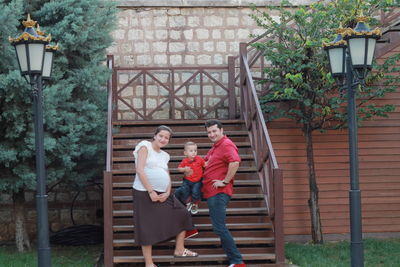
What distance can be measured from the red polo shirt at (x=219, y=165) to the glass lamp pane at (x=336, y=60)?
4.83 ft

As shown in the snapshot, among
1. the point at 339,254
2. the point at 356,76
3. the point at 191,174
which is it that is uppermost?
the point at 356,76

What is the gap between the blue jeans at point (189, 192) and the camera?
764cm

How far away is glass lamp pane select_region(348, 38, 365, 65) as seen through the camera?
671 centimetres

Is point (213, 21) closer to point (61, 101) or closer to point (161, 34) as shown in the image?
point (161, 34)

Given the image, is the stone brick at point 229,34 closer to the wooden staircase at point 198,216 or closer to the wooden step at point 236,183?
the wooden staircase at point 198,216

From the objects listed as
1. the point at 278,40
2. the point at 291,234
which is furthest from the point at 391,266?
the point at 278,40

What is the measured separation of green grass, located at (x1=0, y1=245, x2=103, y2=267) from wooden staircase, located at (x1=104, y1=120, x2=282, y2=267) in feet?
2.08

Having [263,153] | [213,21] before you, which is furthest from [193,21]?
[263,153]

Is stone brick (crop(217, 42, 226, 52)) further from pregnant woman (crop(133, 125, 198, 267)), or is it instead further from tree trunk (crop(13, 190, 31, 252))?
pregnant woman (crop(133, 125, 198, 267))

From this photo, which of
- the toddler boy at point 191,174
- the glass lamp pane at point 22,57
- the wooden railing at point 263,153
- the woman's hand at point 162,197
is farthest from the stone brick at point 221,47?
the glass lamp pane at point 22,57

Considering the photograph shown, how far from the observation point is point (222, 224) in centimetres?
735

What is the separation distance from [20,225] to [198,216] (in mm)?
2609

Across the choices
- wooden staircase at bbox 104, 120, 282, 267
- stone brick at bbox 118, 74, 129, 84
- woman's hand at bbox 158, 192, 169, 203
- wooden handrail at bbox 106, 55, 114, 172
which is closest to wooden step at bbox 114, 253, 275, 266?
wooden staircase at bbox 104, 120, 282, 267

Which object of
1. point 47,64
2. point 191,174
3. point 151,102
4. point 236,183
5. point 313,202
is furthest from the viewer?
point 151,102
